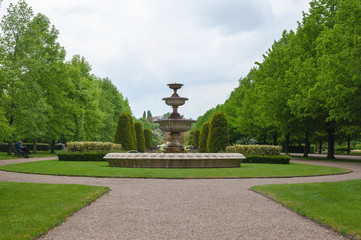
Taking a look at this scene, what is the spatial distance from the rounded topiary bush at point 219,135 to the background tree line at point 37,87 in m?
15.0

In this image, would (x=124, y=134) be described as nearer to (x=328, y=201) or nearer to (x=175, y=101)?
(x=175, y=101)

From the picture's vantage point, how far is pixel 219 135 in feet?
87.9

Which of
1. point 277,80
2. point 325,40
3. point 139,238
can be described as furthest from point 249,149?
point 139,238

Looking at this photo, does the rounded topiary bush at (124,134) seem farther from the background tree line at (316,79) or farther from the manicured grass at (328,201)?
the manicured grass at (328,201)

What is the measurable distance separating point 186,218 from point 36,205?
3395 millimetres

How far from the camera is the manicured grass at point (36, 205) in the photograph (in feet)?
18.4

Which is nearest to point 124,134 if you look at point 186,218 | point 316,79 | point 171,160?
point 171,160

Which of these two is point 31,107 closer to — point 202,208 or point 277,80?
point 277,80

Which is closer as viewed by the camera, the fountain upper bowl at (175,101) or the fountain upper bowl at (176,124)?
the fountain upper bowl at (176,124)

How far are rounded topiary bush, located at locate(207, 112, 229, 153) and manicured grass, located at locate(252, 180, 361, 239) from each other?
50.2ft

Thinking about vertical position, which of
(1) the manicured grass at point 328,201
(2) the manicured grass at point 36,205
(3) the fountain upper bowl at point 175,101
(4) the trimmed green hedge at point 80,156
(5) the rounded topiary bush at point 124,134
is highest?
(3) the fountain upper bowl at point 175,101

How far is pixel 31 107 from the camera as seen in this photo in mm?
29109

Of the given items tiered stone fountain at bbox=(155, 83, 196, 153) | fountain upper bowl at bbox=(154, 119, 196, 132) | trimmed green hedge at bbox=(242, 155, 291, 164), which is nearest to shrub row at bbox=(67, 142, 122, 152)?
tiered stone fountain at bbox=(155, 83, 196, 153)

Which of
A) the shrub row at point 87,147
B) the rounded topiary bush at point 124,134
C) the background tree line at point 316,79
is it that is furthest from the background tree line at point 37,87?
the background tree line at point 316,79
